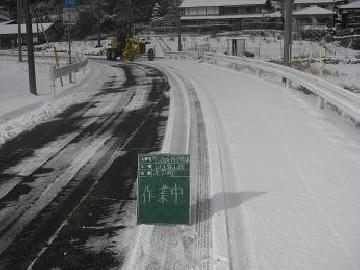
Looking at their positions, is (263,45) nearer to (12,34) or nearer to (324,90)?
(324,90)

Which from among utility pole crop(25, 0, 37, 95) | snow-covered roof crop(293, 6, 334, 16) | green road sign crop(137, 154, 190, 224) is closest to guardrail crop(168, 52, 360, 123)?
green road sign crop(137, 154, 190, 224)

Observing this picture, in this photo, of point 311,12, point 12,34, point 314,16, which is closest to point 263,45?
point 311,12

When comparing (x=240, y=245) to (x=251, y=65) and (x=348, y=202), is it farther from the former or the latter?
(x=251, y=65)

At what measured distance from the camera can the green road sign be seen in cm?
552

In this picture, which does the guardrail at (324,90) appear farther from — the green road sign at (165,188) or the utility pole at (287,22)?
the green road sign at (165,188)

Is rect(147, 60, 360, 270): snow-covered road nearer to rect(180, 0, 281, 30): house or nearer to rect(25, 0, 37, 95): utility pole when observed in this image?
rect(25, 0, 37, 95): utility pole

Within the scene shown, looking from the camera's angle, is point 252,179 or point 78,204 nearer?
point 78,204

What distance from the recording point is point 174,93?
1673 cm

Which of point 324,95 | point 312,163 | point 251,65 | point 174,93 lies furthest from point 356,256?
point 251,65

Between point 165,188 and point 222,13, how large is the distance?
7311cm

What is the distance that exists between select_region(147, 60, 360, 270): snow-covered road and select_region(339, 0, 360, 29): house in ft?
178

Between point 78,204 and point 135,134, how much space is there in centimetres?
427

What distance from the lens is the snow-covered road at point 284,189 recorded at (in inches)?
195

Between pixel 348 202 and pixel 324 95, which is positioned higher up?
pixel 324 95
